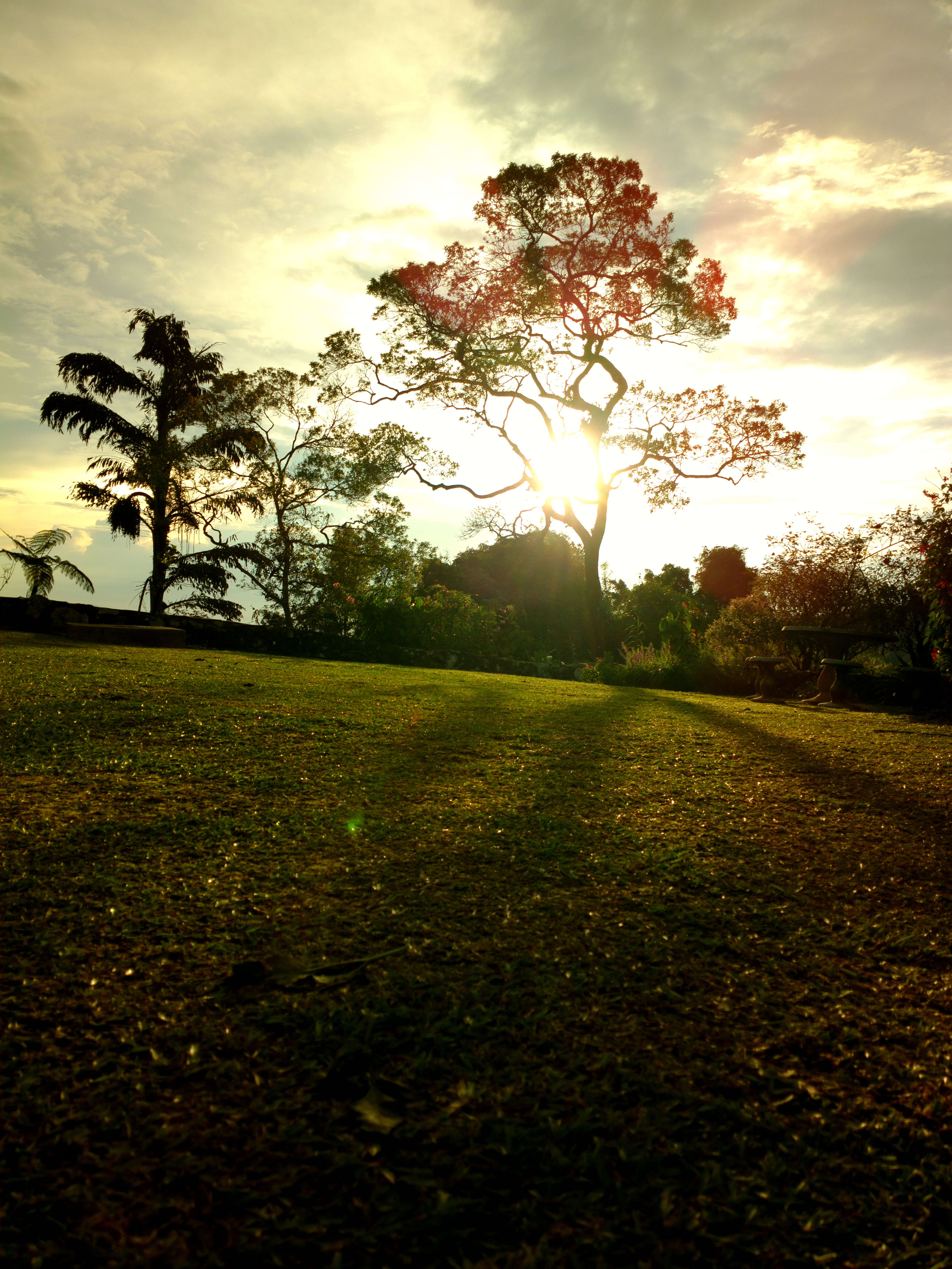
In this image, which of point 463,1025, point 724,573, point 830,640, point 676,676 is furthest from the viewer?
point 724,573

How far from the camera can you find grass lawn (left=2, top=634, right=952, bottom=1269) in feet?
2.49

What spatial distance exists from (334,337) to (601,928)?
16.7 m

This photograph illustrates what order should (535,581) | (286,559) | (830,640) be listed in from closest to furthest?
(830,640)
(286,559)
(535,581)

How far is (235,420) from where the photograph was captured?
1845cm

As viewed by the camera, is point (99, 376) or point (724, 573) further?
point (724, 573)

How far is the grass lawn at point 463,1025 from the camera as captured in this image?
Result: 0.76m

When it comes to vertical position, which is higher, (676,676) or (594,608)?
(594,608)

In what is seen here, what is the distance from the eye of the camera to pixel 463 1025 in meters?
1.08

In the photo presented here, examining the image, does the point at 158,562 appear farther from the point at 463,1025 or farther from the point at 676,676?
the point at 463,1025

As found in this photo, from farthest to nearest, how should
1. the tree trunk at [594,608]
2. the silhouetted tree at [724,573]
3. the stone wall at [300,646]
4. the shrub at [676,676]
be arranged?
the silhouetted tree at [724,573] → the tree trunk at [594,608] → the stone wall at [300,646] → the shrub at [676,676]

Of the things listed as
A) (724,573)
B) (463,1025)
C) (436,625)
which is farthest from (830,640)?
(724,573)

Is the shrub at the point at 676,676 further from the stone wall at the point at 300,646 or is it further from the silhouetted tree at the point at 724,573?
the silhouetted tree at the point at 724,573

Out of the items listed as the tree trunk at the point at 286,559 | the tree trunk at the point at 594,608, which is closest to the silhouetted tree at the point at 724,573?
the tree trunk at the point at 594,608

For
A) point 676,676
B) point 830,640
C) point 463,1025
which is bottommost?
point 463,1025
